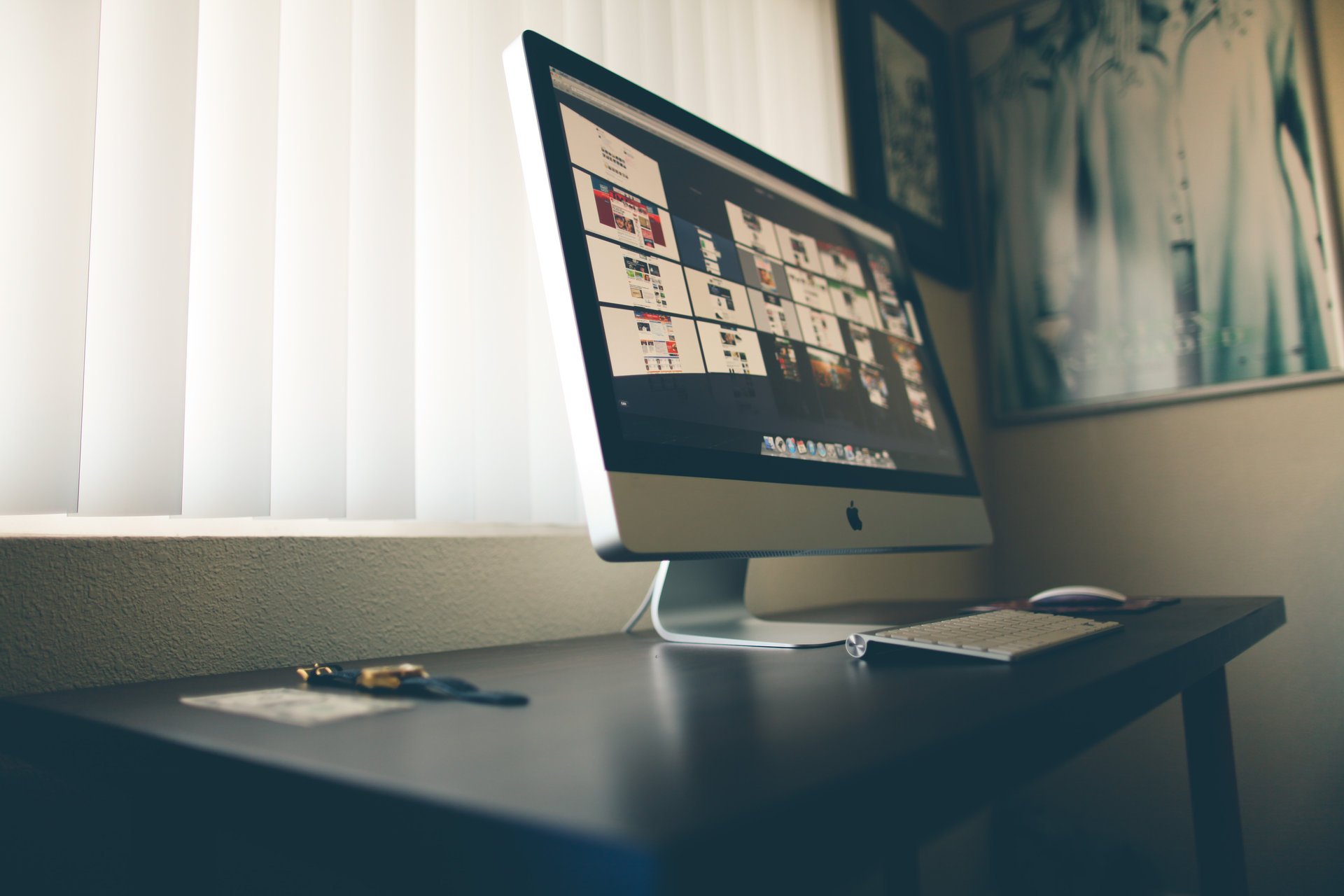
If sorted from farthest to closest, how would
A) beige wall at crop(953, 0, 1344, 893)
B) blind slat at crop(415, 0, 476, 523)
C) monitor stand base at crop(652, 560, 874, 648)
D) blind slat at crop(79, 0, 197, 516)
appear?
beige wall at crop(953, 0, 1344, 893) < blind slat at crop(415, 0, 476, 523) < monitor stand base at crop(652, 560, 874, 648) < blind slat at crop(79, 0, 197, 516)

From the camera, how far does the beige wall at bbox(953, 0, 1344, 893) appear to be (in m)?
1.70

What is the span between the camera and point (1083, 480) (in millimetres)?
2053

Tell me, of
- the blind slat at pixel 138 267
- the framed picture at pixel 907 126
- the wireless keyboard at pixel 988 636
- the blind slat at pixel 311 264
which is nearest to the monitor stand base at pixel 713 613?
the wireless keyboard at pixel 988 636

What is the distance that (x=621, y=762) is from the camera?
0.35 m

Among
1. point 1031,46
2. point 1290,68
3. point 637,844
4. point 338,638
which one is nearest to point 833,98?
point 1031,46

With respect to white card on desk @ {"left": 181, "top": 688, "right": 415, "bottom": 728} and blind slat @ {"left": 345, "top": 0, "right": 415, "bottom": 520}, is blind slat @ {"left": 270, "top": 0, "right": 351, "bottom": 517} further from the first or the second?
white card on desk @ {"left": 181, "top": 688, "right": 415, "bottom": 728}

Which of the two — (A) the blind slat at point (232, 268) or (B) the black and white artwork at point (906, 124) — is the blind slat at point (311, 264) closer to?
(A) the blind slat at point (232, 268)

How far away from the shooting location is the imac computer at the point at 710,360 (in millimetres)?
699

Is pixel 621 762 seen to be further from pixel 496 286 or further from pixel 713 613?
pixel 496 286

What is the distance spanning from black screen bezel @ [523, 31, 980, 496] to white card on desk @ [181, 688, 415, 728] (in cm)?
25

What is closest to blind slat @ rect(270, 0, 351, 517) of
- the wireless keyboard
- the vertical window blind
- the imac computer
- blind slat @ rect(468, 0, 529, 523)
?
the vertical window blind

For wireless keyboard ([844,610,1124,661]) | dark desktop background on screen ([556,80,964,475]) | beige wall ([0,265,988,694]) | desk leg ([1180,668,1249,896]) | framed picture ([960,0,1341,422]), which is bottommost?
desk leg ([1180,668,1249,896])

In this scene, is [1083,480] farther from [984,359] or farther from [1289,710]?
[1289,710]

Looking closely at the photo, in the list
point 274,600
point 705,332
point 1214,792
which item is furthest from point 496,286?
point 1214,792
